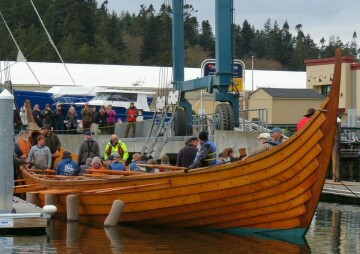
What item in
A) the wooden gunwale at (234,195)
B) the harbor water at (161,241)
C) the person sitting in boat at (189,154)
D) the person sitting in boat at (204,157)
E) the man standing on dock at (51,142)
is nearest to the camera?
the harbor water at (161,241)

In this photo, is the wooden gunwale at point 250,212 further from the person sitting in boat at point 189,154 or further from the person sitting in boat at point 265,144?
the person sitting in boat at point 189,154

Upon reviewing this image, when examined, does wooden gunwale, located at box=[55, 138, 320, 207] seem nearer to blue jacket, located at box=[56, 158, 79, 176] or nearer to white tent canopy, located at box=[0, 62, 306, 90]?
blue jacket, located at box=[56, 158, 79, 176]

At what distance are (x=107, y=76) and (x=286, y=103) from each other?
854 inches

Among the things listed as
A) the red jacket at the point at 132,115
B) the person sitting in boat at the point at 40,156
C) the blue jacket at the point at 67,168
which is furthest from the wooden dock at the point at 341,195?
the red jacket at the point at 132,115

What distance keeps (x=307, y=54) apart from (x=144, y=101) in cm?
8958

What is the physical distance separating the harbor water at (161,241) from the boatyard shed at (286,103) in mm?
32519

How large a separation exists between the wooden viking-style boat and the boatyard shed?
111 ft

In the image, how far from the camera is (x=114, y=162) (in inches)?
902

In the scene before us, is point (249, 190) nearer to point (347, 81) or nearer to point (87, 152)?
point (87, 152)

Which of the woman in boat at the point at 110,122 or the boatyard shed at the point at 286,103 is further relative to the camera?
the boatyard shed at the point at 286,103

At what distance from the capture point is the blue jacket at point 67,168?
23141 millimetres

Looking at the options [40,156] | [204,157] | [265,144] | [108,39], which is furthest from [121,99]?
[108,39]

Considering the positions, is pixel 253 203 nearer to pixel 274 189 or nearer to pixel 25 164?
pixel 274 189

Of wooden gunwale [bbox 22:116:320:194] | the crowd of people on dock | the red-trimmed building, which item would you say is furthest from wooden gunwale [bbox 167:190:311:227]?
the red-trimmed building
